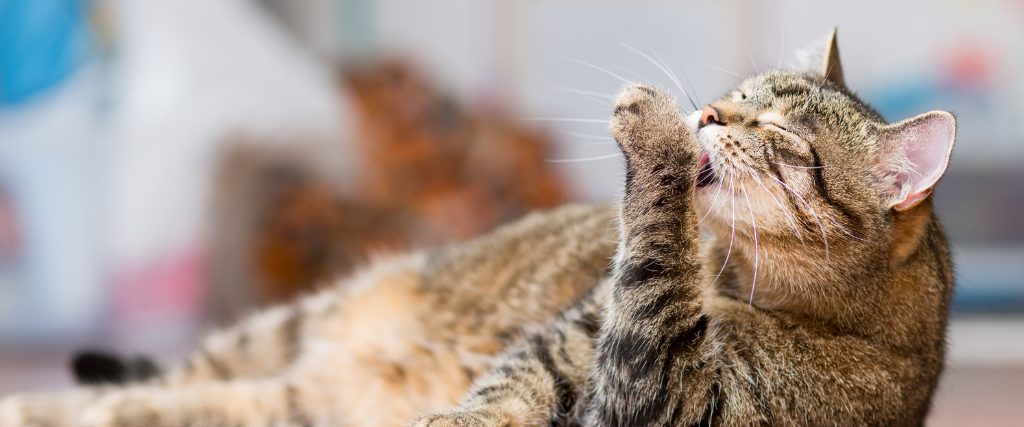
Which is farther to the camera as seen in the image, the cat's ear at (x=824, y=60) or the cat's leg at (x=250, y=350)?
the cat's leg at (x=250, y=350)

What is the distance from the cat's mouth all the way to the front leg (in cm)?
9

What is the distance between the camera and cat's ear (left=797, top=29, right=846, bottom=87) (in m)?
1.12

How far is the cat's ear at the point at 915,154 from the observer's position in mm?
846

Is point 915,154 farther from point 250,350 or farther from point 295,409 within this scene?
point 250,350

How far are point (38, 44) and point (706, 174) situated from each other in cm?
225

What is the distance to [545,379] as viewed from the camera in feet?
3.16

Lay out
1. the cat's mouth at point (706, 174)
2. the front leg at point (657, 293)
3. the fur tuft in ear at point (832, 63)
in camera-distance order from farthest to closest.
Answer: the fur tuft in ear at point (832, 63) < the cat's mouth at point (706, 174) < the front leg at point (657, 293)

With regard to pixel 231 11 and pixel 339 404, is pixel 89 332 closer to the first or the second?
pixel 231 11

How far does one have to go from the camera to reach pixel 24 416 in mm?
1236

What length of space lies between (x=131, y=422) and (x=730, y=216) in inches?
38.5

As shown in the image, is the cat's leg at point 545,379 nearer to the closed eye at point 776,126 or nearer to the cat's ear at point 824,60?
the closed eye at point 776,126

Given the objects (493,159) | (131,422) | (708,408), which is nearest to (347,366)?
(131,422)

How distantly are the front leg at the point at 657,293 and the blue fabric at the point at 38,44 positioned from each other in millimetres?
2138

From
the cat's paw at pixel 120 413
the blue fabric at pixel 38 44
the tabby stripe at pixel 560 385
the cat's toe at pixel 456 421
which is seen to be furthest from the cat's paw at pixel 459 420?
the blue fabric at pixel 38 44
